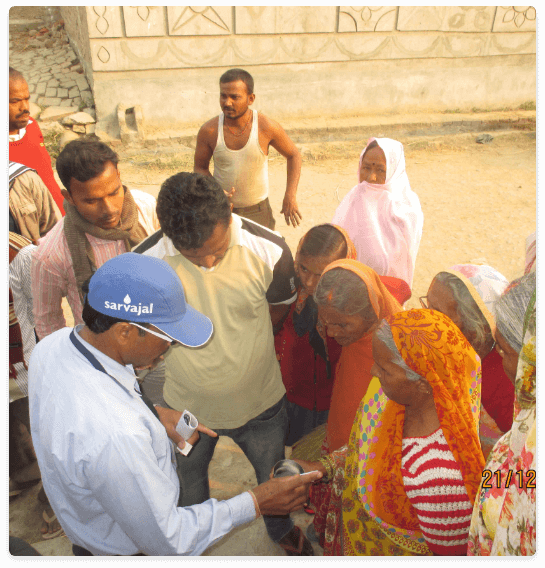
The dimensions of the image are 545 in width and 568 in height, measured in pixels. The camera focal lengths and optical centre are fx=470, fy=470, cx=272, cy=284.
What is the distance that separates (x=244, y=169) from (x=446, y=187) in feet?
15.6

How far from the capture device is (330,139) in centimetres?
940

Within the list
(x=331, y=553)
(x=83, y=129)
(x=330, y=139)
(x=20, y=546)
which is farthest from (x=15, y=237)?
(x=330, y=139)

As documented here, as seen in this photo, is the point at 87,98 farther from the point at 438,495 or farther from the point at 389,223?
the point at 438,495

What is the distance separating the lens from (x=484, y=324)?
8.06 ft

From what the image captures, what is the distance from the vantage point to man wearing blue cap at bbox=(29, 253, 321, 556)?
1.51 metres

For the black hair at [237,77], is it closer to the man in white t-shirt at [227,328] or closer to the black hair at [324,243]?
the black hair at [324,243]

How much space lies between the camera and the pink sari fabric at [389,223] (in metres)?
3.79

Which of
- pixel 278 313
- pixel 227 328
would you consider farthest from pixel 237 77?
pixel 227 328

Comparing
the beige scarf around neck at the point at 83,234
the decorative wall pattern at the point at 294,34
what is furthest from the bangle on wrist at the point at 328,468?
the decorative wall pattern at the point at 294,34

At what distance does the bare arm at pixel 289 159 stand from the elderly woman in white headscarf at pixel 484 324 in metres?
2.48

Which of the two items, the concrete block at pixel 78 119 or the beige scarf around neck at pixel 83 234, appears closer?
the beige scarf around neck at pixel 83 234

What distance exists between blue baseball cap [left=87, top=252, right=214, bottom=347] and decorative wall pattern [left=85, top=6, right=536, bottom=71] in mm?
7642

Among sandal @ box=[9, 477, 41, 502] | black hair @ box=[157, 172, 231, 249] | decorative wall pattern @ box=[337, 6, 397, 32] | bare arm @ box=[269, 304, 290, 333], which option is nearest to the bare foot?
sandal @ box=[9, 477, 41, 502]

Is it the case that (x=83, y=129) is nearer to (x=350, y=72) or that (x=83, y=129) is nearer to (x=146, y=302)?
(x=350, y=72)
